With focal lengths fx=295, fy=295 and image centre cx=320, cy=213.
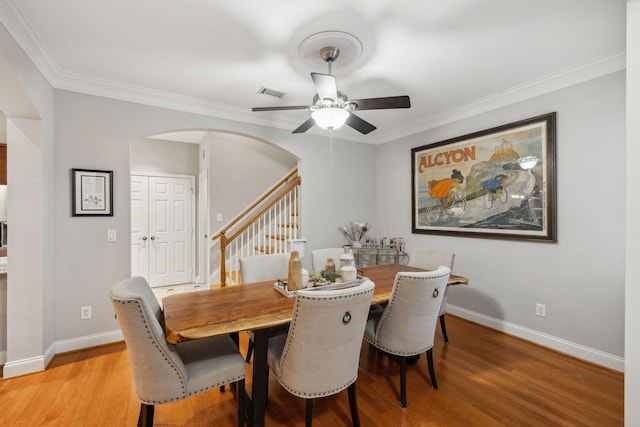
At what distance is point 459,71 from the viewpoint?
8.59 feet

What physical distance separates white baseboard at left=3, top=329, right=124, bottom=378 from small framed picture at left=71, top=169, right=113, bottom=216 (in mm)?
1178

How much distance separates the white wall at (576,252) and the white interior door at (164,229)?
481cm

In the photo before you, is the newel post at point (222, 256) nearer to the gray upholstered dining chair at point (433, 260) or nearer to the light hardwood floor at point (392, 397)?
the light hardwood floor at point (392, 397)

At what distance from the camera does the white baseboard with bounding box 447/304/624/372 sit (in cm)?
245

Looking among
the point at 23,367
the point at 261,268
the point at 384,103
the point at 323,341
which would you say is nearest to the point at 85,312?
the point at 23,367

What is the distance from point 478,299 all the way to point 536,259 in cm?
80

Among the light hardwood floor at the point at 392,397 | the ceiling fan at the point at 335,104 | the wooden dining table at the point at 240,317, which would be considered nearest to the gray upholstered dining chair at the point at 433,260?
the light hardwood floor at the point at 392,397

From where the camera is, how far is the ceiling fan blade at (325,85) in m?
1.84

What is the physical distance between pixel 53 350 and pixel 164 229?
2.87 meters

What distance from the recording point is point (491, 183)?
10.6ft

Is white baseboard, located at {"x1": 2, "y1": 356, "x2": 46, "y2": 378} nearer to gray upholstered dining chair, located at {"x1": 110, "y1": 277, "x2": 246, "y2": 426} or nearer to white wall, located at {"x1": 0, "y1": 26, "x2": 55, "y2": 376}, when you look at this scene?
white wall, located at {"x1": 0, "y1": 26, "x2": 55, "y2": 376}

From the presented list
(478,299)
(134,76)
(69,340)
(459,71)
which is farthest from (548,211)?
(69,340)

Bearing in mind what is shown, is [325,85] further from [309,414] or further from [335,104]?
[309,414]

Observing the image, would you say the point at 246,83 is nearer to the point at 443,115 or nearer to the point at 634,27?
the point at 443,115
